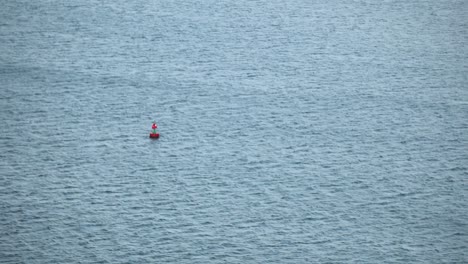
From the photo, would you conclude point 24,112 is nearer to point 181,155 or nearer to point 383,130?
point 181,155

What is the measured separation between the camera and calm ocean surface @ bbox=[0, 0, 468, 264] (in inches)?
3420

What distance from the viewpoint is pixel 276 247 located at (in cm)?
8550

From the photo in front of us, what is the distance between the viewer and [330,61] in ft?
432

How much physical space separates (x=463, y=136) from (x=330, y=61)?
98.3 ft

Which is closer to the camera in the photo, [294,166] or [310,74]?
[294,166]

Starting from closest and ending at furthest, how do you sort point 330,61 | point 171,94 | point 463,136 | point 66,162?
point 66,162, point 463,136, point 171,94, point 330,61

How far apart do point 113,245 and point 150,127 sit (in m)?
27.6

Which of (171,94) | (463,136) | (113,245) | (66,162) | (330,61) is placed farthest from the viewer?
(330,61)

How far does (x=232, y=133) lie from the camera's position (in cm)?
10906

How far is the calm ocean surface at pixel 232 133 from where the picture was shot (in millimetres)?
86875

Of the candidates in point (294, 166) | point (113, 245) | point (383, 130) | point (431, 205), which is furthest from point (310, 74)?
point (113, 245)

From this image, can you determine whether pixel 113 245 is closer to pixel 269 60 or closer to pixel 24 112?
pixel 24 112

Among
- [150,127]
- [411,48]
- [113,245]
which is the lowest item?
[113,245]

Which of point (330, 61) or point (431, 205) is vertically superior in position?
point (330, 61)
